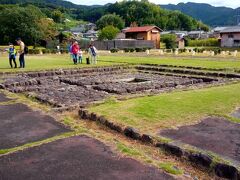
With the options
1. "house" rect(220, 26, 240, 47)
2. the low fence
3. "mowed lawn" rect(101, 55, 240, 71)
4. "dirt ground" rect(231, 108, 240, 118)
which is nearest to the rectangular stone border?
"dirt ground" rect(231, 108, 240, 118)

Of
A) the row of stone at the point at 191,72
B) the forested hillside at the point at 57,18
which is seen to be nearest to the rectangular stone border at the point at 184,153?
the row of stone at the point at 191,72

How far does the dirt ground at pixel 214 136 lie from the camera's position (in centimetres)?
494

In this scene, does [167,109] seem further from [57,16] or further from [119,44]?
[57,16]

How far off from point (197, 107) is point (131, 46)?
44.1 m

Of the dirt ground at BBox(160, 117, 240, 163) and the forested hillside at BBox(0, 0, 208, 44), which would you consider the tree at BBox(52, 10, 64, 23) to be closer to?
the forested hillside at BBox(0, 0, 208, 44)

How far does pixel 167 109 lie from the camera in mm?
7398

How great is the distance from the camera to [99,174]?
425 centimetres

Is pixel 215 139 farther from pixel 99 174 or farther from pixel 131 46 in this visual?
pixel 131 46

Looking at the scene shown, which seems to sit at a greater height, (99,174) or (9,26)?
(9,26)

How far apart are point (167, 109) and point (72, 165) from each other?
3.43m

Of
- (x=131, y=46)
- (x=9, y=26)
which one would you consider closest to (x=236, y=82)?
(x=131, y=46)

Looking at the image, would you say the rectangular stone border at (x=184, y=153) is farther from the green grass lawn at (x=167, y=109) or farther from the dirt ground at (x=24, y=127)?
the dirt ground at (x=24, y=127)

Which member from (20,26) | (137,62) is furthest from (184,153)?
(20,26)

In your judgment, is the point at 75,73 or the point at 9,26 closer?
the point at 75,73
